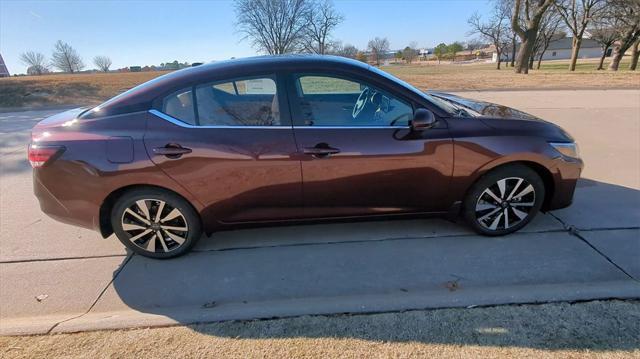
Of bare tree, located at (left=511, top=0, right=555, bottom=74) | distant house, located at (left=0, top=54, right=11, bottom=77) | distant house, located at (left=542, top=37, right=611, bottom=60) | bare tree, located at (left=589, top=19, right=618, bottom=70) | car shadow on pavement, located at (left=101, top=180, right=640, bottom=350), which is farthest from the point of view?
distant house, located at (left=542, top=37, right=611, bottom=60)

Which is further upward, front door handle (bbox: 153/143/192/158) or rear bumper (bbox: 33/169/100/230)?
front door handle (bbox: 153/143/192/158)

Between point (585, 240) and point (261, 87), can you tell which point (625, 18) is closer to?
point (585, 240)

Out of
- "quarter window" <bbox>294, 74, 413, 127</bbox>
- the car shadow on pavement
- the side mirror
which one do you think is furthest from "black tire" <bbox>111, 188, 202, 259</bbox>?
the side mirror

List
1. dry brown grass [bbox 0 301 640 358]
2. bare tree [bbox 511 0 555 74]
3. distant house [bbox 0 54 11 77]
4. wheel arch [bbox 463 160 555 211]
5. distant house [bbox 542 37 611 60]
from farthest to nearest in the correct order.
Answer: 1. distant house [bbox 542 37 611 60]
2. distant house [bbox 0 54 11 77]
3. bare tree [bbox 511 0 555 74]
4. wheel arch [bbox 463 160 555 211]
5. dry brown grass [bbox 0 301 640 358]

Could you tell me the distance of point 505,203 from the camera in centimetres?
316

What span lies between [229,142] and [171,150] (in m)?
0.45

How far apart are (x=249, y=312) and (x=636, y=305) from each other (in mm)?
2577

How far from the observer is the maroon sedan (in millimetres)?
2785

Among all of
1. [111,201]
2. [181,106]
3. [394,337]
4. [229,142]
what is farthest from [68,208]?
[394,337]

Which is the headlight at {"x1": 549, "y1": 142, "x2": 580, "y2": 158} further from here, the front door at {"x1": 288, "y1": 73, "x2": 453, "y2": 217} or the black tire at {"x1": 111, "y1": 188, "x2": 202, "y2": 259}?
the black tire at {"x1": 111, "y1": 188, "x2": 202, "y2": 259}

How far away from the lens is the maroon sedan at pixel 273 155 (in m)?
2.79

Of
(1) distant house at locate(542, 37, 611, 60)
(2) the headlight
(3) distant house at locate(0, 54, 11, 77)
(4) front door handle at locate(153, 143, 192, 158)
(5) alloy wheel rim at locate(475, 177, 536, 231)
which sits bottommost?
(1) distant house at locate(542, 37, 611, 60)

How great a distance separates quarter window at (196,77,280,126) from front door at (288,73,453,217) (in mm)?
181

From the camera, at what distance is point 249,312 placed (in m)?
2.42
